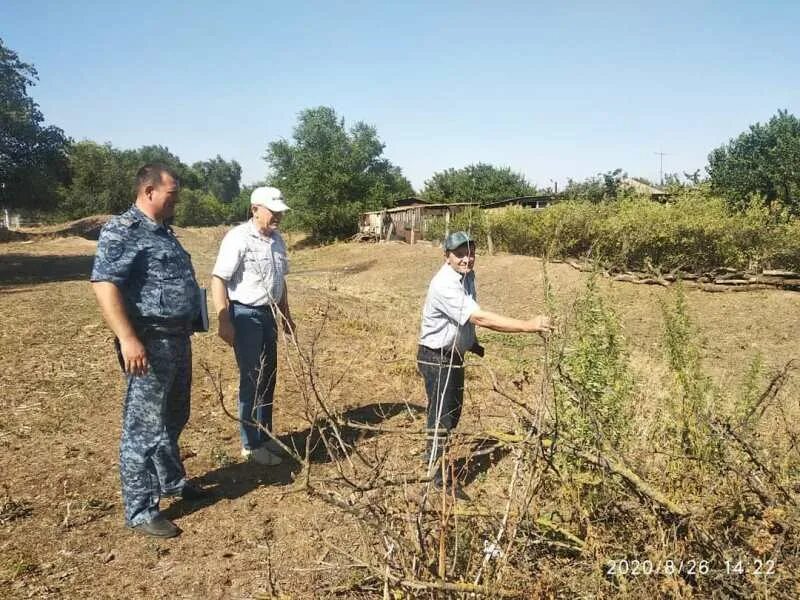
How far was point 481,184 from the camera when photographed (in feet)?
156

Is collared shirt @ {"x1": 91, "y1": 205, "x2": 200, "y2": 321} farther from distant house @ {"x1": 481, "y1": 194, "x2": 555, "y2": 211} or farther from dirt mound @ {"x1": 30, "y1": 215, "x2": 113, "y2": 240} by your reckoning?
dirt mound @ {"x1": 30, "y1": 215, "x2": 113, "y2": 240}

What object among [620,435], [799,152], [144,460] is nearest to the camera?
[620,435]

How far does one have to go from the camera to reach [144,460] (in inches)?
121

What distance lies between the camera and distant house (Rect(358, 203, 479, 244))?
28.7 m

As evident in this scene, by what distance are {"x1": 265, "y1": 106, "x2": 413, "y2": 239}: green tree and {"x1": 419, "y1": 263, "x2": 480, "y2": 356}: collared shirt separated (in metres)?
30.9

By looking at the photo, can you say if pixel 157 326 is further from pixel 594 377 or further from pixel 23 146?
pixel 23 146

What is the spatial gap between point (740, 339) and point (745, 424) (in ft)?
27.6

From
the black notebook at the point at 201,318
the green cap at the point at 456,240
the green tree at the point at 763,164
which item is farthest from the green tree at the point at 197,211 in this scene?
the green cap at the point at 456,240

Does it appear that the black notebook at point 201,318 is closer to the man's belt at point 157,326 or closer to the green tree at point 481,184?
the man's belt at point 157,326

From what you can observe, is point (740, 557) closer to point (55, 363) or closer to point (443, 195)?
point (55, 363)

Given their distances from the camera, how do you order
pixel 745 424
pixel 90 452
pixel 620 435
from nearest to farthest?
pixel 745 424
pixel 620 435
pixel 90 452

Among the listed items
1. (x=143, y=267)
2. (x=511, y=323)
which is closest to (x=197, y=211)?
(x=143, y=267)

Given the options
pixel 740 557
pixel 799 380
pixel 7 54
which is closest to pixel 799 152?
pixel 799 380

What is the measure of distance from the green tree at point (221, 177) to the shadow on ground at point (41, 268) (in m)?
97.4
